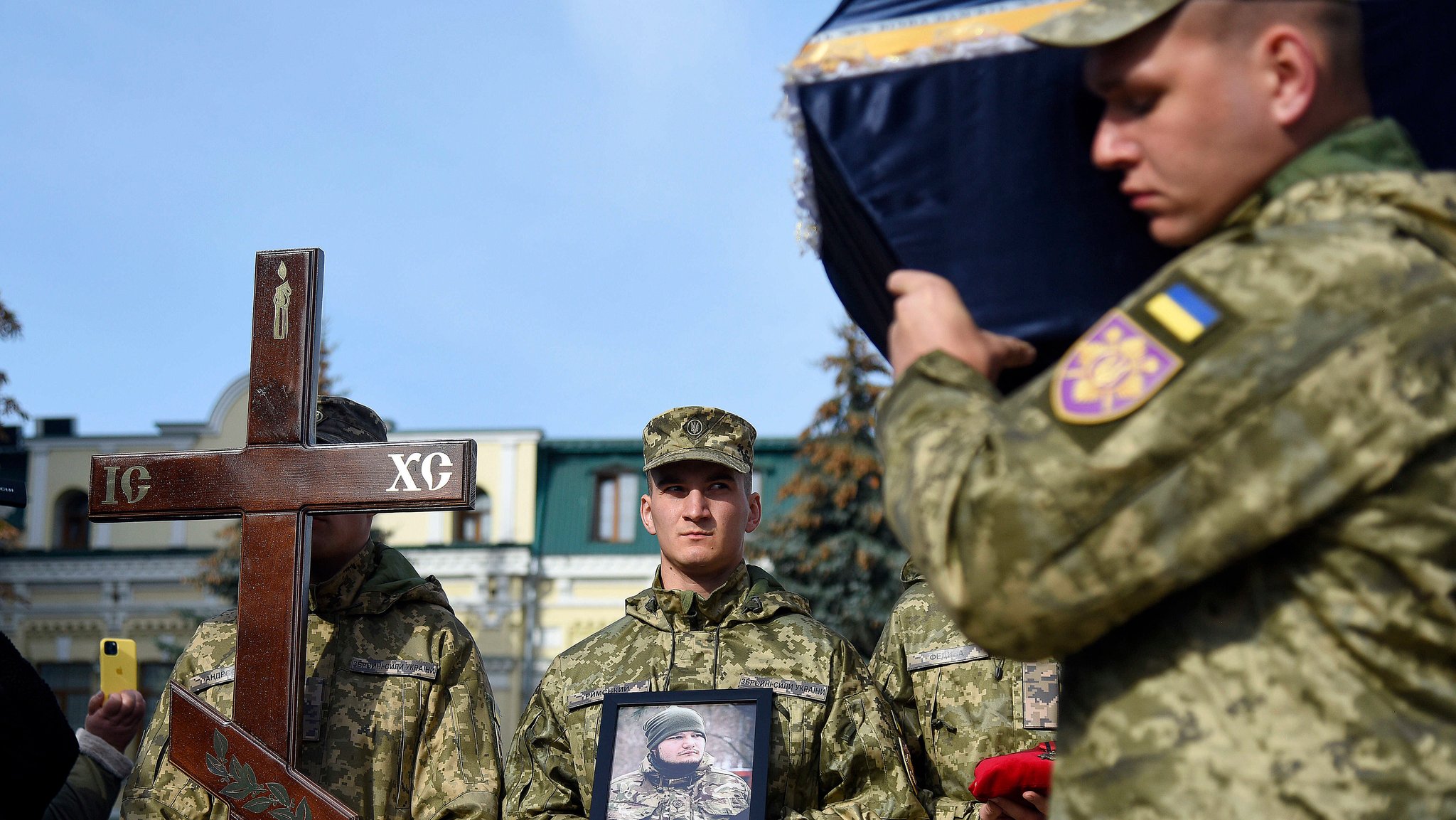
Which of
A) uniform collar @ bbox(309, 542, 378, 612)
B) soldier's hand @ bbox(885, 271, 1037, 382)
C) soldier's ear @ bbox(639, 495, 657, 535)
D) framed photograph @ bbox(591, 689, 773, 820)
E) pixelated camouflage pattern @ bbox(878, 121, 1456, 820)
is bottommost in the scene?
framed photograph @ bbox(591, 689, 773, 820)

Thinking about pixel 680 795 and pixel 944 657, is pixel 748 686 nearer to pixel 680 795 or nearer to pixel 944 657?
pixel 680 795

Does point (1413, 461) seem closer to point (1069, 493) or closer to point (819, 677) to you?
point (1069, 493)

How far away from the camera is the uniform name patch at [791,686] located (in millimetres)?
4445

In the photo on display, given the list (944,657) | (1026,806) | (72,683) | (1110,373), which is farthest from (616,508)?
(1110,373)

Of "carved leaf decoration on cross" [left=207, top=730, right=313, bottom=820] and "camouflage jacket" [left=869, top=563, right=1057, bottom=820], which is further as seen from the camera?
"camouflage jacket" [left=869, top=563, right=1057, bottom=820]

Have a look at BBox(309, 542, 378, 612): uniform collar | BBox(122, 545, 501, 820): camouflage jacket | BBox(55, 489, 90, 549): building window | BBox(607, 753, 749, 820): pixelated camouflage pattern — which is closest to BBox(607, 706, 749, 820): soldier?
BBox(607, 753, 749, 820): pixelated camouflage pattern

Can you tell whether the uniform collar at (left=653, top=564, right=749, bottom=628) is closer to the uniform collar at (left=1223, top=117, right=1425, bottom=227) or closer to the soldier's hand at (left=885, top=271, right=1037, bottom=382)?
the soldier's hand at (left=885, top=271, right=1037, bottom=382)

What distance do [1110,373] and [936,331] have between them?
0.33 m

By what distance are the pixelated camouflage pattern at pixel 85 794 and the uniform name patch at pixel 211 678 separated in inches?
15.2

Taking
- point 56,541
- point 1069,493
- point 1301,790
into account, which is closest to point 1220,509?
point 1069,493

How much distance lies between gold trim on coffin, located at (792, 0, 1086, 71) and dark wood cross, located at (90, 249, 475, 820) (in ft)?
7.28

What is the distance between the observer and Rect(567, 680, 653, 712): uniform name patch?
4.61m

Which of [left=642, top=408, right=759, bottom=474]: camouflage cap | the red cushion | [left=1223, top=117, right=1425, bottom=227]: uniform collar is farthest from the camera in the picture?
[left=642, top=408, right=759, bottom=474]: camouflage cap

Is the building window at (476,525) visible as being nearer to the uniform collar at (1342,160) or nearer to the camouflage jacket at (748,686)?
the camouflage jacket at (748,686)
